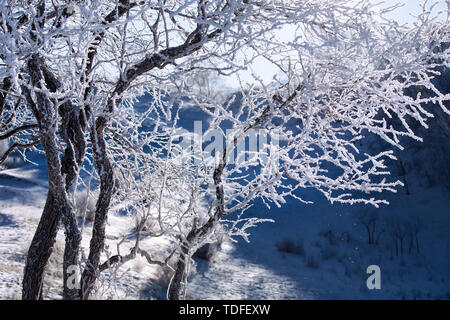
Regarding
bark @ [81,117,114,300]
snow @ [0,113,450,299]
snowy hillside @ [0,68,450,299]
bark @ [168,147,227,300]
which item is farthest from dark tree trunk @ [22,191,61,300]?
snow @ [0,113,450,299]

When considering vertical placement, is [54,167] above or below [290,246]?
above

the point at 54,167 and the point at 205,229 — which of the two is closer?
the point at 54,167

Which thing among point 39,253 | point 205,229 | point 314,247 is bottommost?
point 314,247

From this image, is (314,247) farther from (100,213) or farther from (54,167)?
(54,167)

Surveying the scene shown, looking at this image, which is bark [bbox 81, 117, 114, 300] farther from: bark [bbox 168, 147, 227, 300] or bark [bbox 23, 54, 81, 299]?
bark [bbox 168, 147, 227, 300]

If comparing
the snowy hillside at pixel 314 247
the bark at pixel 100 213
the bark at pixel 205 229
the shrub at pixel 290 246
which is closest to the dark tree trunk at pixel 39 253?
the bark at pixel 100 213

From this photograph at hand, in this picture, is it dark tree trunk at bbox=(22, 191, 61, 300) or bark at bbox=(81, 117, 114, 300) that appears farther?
dark tree trunk at bbox=(22, 191, 61, 300)

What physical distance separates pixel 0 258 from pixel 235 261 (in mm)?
6232

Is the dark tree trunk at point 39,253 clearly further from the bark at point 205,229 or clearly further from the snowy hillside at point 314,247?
the snowy hillside at point 314,247

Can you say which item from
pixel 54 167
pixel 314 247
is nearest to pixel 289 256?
pixel 314 247
